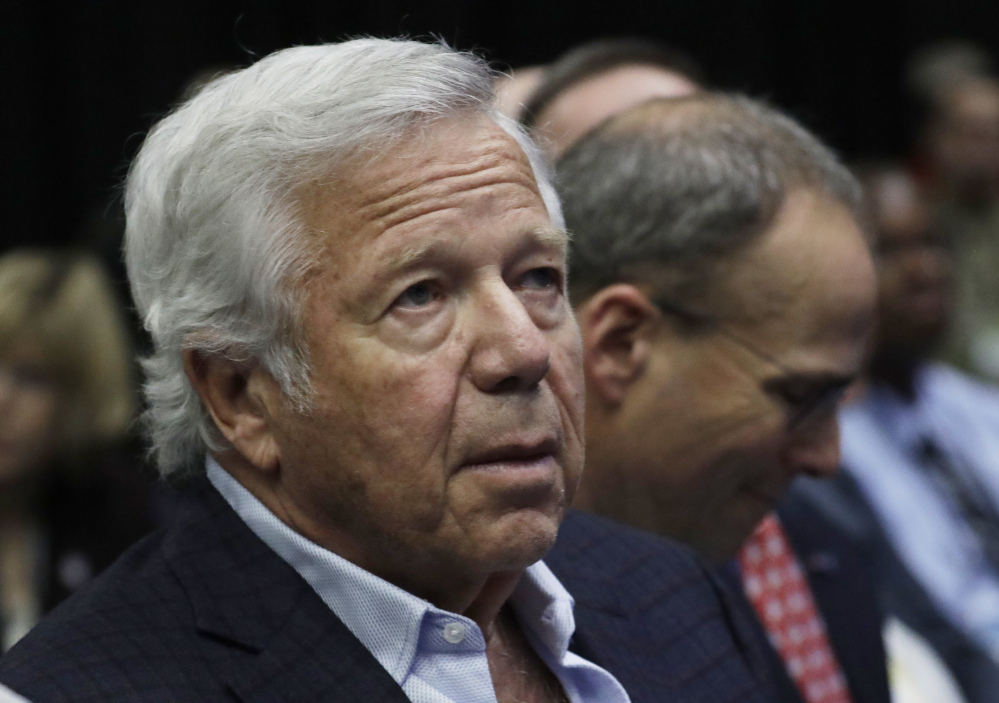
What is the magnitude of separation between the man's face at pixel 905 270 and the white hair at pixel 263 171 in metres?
3.56

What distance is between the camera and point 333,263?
1706 mm

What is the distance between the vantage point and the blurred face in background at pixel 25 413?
3632mm

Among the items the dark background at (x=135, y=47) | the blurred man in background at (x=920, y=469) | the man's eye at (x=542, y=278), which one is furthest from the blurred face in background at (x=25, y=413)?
the man's eye at (x=542, y=278)

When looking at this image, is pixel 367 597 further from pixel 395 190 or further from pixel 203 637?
pixel 395 190

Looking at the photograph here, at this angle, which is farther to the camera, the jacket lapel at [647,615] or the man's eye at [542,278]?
the jacket lapel at [647,615]

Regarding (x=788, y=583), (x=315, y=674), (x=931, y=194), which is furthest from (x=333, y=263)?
(x=931, y=194)

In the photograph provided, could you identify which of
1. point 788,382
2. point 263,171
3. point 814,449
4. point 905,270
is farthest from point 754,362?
point 905,270

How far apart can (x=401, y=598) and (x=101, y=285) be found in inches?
101

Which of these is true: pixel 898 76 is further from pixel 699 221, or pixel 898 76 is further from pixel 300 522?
pixel 300 522

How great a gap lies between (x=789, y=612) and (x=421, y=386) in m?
1.45

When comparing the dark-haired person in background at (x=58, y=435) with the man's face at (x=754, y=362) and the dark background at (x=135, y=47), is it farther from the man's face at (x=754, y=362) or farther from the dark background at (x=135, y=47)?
the man's face at (x=754, y=362)

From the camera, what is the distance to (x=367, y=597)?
5.66 feet

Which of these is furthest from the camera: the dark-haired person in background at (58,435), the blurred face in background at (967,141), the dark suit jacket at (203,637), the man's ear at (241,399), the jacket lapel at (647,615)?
the blurred face in background at (967,141)

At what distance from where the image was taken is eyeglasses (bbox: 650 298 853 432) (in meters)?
2.49
